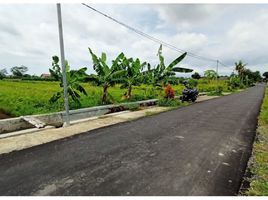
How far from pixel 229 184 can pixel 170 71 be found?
40.7 feet

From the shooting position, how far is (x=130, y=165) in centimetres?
402

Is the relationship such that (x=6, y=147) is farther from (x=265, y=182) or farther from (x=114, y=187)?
(x=265, y=182)

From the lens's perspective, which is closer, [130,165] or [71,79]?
[130,165]

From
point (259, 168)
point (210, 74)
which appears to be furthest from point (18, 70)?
point (259, 168)

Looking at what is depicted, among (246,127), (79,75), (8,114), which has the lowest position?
(246,127)

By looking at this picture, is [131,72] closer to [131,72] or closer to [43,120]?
[131,72]

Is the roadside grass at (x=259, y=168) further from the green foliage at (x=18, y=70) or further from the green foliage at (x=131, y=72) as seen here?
the green foliage at (x=18, y=70)

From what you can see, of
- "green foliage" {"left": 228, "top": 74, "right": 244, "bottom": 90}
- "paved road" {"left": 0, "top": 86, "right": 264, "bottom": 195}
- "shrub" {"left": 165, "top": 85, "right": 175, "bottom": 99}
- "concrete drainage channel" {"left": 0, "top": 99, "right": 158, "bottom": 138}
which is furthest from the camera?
"green foliage" {"left": 228, "top": 74, "right": 244, "bottom": 90}

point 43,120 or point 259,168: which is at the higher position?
point 43,120

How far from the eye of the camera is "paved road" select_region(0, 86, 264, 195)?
3166mm

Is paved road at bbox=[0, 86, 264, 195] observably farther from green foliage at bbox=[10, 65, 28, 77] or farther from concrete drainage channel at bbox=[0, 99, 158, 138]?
green foliage at bbox=[10, 65, 28, 77]

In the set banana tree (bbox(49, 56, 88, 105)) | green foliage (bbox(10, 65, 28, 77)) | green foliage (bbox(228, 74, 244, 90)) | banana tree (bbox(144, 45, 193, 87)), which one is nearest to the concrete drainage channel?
banana tree (bbox(49, 56, 88, 105))

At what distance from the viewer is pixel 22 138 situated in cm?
568

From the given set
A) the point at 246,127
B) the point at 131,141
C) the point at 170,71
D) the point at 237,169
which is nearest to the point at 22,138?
the point at 131,141
